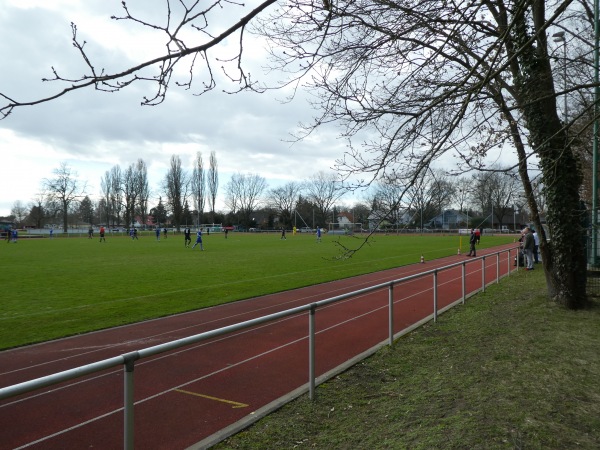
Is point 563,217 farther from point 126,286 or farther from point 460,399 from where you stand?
point 126,286

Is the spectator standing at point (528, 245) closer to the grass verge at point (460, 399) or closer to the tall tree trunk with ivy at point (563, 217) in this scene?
the tall tree trunk with ivy at point (563, 217)

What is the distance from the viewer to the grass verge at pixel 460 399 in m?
4.07

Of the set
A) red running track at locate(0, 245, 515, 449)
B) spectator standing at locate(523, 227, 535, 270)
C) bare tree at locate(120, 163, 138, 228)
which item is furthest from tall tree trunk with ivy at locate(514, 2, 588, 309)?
bare tree at locate(120, 163, 138, 228)

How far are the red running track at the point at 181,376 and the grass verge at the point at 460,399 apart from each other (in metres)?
0.53

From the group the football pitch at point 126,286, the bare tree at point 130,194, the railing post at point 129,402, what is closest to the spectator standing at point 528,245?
the football pitch at point 126,286

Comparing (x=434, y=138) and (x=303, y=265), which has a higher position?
(x=434, y=138)

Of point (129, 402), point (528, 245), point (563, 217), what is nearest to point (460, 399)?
point (129, 402)

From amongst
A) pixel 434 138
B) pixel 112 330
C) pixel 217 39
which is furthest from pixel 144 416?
pixel 112 330

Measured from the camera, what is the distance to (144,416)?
191 inches

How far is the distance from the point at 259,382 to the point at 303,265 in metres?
16.9

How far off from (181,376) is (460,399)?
3548mm

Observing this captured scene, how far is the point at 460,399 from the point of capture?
4.95m

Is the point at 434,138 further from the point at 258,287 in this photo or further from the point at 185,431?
the point at 258,287

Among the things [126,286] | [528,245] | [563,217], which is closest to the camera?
[563,217]
